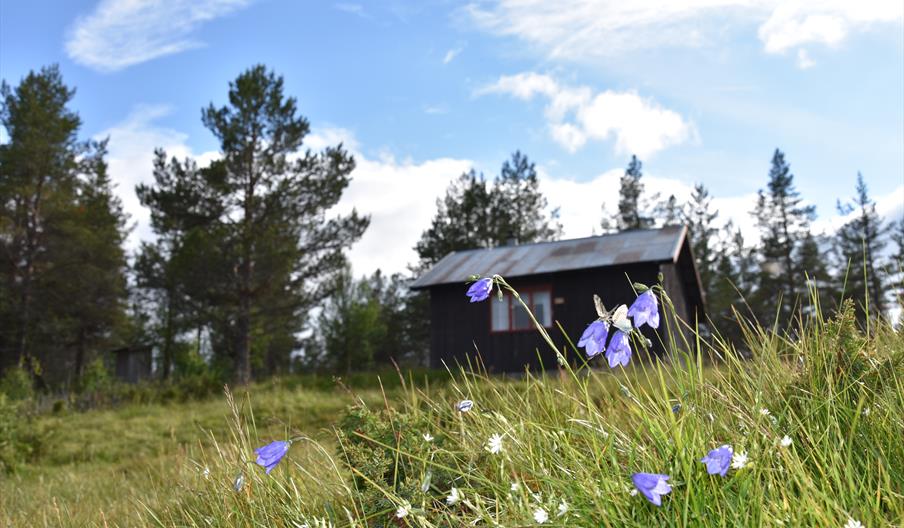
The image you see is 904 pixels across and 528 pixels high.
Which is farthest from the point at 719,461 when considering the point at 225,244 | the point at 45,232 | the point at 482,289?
the point at 45,232

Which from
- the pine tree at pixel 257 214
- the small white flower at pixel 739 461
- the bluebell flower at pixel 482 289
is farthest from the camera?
the pine tree at pixel 257 214

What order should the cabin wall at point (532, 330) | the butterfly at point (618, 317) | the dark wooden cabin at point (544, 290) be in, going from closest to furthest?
the butterfly at point (618, 317) → the dark wooden cabin at point (544, 290) → the cabin wall at point (532, 330)

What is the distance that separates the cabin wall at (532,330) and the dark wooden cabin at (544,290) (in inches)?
1.0

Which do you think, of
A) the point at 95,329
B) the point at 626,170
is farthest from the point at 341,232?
the point at 626,170

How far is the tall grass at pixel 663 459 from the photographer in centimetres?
213

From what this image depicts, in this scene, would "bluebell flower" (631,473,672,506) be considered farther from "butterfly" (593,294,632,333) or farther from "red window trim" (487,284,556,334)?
"red window trim" (487,284,556,334)

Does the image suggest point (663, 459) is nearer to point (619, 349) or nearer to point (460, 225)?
point (619, 349)

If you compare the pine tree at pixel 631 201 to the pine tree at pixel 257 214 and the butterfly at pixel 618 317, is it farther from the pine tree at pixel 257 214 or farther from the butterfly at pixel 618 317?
the butterfly at pixel 618 317

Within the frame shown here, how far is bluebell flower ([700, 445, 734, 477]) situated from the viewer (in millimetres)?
1885

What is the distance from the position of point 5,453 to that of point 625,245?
48.2ft

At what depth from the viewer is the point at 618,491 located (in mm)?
2160

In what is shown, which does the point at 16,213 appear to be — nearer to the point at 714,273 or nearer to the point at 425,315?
the point at 425,315

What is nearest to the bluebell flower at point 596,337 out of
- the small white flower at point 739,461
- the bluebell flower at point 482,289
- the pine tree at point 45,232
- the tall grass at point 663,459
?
the tall grass at point 663,459

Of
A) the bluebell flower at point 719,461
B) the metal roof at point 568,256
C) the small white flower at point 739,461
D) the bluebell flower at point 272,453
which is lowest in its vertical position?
the bluebell flower at point 272,453
